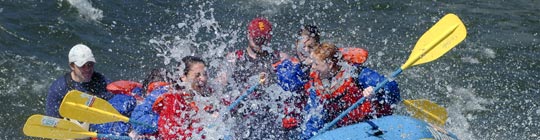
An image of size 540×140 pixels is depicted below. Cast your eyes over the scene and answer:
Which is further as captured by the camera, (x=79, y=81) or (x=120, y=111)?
(x=120, y=111)

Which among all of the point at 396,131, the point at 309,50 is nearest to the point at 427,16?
the point at 309,50

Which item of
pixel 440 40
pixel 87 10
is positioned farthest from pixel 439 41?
pixel 87 10

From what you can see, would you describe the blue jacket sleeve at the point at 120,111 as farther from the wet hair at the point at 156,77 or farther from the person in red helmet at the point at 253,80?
the person in red helmet at the point at 253,80

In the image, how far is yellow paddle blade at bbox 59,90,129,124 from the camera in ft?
19.4

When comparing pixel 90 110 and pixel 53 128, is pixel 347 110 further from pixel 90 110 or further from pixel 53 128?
pixel 53 128

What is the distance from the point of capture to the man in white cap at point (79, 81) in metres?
6.20

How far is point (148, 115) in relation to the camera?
6.19 m

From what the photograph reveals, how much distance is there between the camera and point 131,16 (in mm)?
11156

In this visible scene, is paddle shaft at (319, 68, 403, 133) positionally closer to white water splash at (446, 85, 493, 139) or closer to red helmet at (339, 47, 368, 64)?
red helmet at (339, 47, 368, 64)

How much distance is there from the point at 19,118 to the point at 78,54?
2525mm

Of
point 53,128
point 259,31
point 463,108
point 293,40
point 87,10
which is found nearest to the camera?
point 53,128

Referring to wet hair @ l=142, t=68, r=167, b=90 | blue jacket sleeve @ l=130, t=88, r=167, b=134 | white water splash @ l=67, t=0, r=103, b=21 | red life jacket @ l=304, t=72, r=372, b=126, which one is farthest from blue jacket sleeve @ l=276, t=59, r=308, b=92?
white water splash @ l=67, t=0, r=103, b=21

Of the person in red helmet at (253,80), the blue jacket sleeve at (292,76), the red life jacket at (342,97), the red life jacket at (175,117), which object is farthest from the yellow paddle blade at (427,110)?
the red life jacket at (175,117)

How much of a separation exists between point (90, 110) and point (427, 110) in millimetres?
2690
